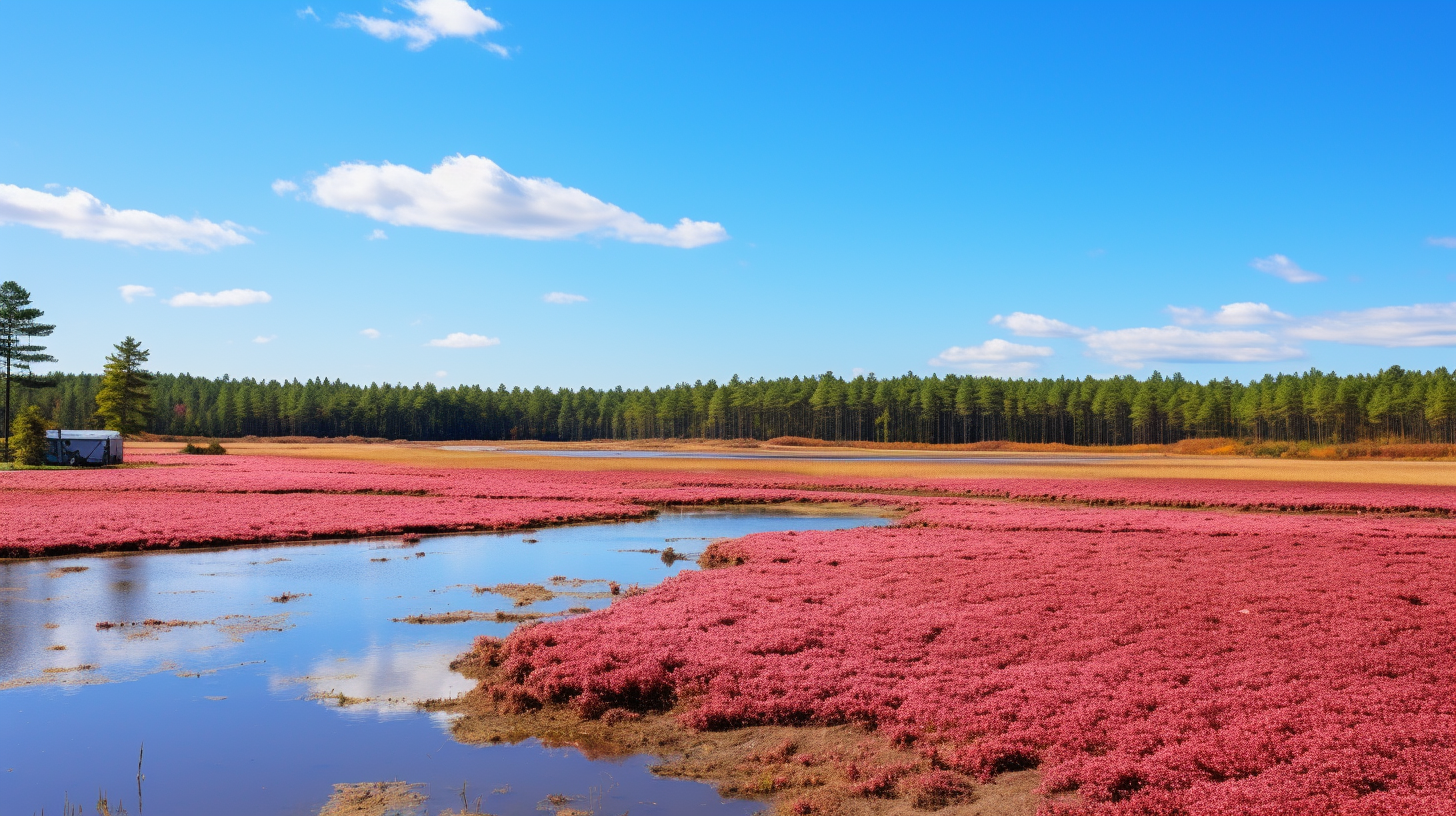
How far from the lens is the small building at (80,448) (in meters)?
68.4

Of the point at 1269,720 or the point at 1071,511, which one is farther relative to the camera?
the point at 1071,511

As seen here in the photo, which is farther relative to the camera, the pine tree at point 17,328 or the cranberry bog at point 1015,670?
the pine tree at point 17,328

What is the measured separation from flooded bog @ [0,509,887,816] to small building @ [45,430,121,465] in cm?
5338

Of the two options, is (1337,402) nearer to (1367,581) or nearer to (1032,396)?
(1032,396)

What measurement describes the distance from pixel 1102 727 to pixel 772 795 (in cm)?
423

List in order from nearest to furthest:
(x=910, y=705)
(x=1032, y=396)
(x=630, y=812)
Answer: (x=630, y=812) < (x=910, y=705) < (x=1032, y=396)

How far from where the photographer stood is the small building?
68.4m

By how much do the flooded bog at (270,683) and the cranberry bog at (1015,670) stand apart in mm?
999

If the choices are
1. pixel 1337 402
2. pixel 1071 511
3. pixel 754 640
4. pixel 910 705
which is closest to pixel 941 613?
pixel 754 640

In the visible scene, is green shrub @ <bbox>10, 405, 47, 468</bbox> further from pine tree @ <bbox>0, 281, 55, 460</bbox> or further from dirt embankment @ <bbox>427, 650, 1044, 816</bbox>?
dirt embankment @ <bbox>427, 650, 1044, 816</bbox>

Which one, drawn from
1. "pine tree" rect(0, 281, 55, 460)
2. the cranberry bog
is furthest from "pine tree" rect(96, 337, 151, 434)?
the cranberry bog

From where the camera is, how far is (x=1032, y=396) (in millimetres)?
192250

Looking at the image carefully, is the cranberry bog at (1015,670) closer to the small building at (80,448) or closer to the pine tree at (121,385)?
the small building at (80,448)

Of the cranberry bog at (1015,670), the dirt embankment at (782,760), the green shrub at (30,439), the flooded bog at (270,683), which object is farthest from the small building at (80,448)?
the dirt embankment at (782,760)
